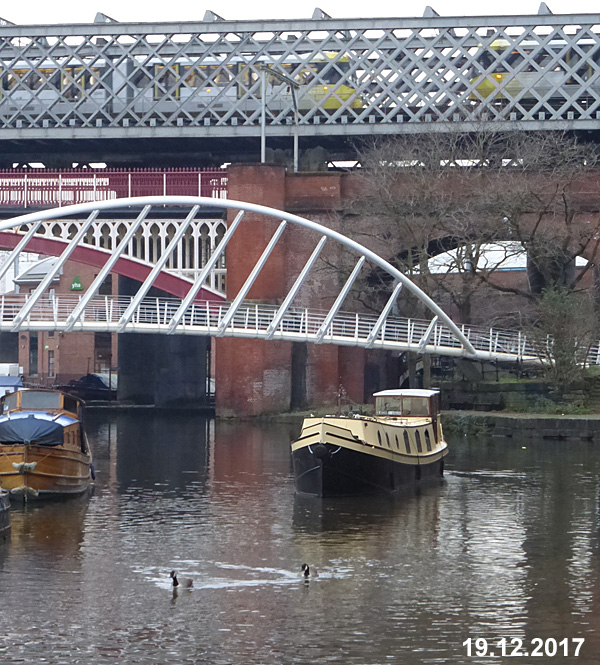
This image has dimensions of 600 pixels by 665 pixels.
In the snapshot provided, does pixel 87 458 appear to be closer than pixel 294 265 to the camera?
Yes

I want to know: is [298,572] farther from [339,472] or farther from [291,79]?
[291,79]

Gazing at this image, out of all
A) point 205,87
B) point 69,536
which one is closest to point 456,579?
point 69,536


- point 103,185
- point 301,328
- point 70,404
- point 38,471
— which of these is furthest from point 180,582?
point 103,185

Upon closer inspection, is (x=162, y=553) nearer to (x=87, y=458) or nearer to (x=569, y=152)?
(x=87, y=458)

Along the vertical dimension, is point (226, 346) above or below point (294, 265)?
below

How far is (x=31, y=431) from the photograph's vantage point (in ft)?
116

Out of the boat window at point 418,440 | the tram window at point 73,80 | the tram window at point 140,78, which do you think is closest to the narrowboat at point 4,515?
the boat window at point 418,440

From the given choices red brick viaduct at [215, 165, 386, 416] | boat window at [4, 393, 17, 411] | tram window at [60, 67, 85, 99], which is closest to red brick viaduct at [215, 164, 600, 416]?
red brick viaduct at [215, 165, 386, 416]

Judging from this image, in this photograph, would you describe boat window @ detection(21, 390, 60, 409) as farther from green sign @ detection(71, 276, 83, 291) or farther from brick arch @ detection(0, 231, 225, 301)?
green sign @ detection(71, 276, 83, 291)

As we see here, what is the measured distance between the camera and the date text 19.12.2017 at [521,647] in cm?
2052

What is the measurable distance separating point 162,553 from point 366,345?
100ft

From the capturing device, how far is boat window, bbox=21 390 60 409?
38.8m

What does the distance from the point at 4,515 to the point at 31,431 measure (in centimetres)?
604

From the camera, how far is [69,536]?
30422 millimetres
